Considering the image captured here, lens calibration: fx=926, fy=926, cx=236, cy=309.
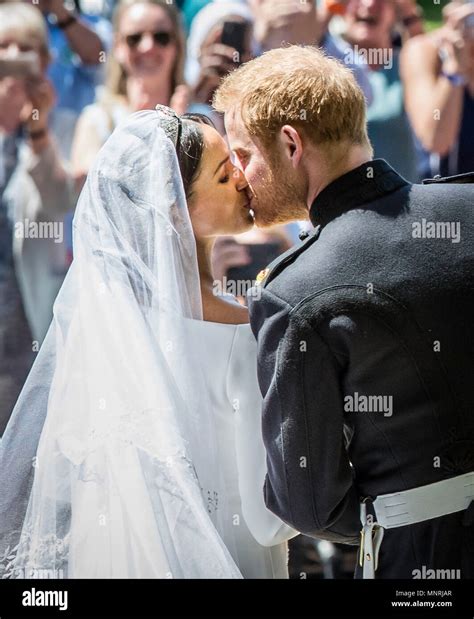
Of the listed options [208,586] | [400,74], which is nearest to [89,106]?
[400,74]

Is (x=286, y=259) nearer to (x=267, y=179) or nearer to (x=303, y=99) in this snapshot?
(x=267, y=179)

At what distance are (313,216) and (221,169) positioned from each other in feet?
1.07

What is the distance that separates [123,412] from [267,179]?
56 cm

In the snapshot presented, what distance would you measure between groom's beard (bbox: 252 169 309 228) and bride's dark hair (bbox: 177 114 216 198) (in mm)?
161

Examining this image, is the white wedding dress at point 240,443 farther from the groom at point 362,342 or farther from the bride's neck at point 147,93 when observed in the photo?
the bride's neck at point 147,93

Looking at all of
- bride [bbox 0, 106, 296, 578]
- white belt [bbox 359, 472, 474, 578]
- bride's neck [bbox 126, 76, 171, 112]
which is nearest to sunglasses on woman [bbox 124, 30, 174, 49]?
bride's neck [bbox 126, 76, 171, 112]

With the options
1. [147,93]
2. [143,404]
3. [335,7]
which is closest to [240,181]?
[143,404]

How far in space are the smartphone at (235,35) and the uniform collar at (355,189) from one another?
7.18ft

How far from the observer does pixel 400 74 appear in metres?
3.80

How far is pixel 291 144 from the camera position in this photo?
1823mm

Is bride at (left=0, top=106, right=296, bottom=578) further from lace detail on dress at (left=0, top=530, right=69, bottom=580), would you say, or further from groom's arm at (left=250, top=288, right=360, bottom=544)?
groom's arm at (left=250, top=288, right=360, bottom=544)

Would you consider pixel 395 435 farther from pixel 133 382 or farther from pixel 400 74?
pixel 400 74

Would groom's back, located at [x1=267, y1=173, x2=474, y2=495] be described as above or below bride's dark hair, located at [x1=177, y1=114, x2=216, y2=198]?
below

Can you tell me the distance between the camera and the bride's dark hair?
2.03m
